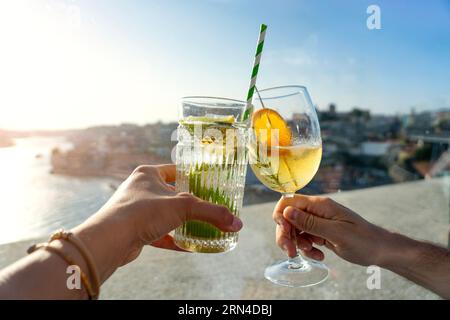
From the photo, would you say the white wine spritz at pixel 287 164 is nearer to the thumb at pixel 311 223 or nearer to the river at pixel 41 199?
the thumb at pixel 311 223

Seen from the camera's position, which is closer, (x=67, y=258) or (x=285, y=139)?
(x=67, y=258)

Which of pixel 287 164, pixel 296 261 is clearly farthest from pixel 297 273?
pixel 287 164

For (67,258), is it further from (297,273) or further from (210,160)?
(297,273)

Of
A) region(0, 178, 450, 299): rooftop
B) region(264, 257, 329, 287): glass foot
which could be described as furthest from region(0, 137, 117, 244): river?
region(264, 257, 329, 287): glass foot
